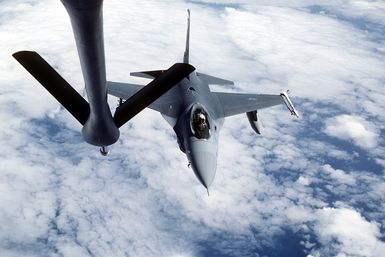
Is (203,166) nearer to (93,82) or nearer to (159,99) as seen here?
(159,99)

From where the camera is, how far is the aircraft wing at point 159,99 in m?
23.8

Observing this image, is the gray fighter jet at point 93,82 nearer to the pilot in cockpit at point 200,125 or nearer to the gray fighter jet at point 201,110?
the gray fighter jet at point 201,110

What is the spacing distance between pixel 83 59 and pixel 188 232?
163438 mm

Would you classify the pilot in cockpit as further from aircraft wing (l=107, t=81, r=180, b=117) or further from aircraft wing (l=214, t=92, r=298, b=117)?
aircraft wing (l=214, t=92, r=298, b=117)

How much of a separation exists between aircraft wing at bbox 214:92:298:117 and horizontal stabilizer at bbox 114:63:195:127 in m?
19.1

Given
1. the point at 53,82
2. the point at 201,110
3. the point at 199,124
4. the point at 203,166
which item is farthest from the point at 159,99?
the point at 53,82

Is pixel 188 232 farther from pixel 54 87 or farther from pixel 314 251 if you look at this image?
pixel 54 87

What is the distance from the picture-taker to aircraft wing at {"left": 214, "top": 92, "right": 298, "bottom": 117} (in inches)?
1000

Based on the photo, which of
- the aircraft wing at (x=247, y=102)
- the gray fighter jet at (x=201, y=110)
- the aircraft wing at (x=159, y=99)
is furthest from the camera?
the aircraft wing at (x=247, y=102)

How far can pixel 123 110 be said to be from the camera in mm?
6082

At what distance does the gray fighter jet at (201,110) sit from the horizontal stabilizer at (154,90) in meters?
12.6

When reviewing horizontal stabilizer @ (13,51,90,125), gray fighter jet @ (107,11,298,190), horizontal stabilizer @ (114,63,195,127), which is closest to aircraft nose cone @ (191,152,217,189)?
gray fighter jet @ (107,11,298,190)

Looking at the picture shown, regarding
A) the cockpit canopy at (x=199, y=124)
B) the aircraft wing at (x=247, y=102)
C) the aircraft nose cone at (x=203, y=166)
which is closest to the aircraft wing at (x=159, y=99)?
the cockpit canopy at (x=199, y=124)

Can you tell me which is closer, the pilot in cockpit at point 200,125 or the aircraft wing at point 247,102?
the pilot in cockpit at point 200,125
